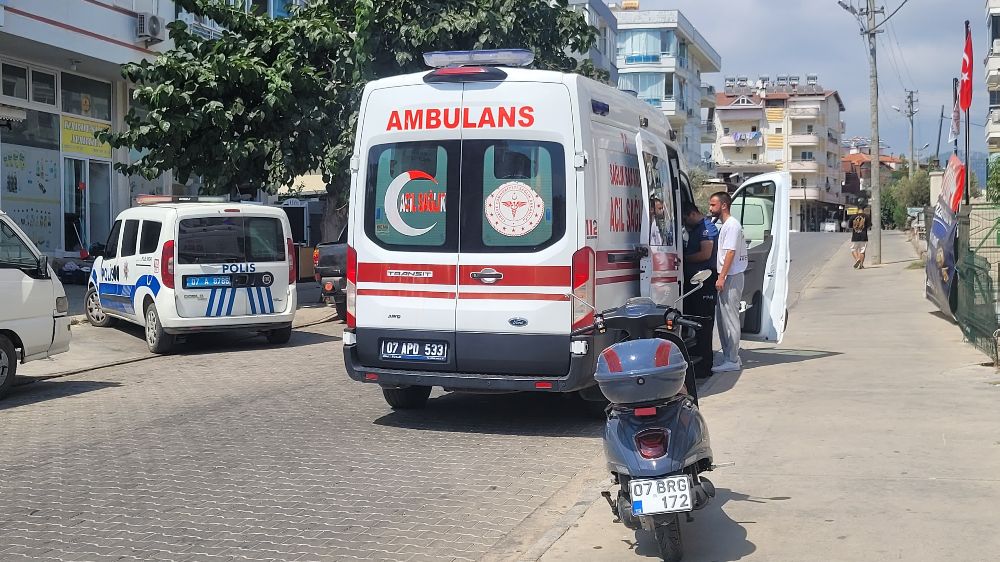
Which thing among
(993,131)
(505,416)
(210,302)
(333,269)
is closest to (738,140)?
(993,131)

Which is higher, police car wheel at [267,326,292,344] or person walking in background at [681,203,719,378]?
person walking in background at [681,203,719,378]

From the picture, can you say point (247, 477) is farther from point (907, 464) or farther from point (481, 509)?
point (907, 464)

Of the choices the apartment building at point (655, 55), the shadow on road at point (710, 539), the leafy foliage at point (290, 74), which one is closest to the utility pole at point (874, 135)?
the leafy foliage at point (290, 74)

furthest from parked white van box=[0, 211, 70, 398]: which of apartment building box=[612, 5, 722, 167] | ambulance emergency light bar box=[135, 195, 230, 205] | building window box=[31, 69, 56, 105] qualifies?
apartment building box=[612, 5, 722, 167]

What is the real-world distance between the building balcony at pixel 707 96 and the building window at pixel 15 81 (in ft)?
258

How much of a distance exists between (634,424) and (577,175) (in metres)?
3.47

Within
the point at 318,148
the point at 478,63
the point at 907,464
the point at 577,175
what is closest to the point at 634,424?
the point at 907,464

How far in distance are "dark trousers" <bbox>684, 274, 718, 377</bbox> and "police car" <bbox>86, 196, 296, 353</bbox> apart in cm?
591

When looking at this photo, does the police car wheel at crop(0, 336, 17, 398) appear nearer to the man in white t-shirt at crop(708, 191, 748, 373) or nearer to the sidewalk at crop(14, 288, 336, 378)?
the sidewalk at crop(14, 288, 336, 378)

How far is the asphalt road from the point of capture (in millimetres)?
6139

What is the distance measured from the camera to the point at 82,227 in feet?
80.5

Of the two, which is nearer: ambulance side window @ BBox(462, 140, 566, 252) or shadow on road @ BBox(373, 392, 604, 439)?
ambulance side window @ BBox(462, 140, 566, 252)

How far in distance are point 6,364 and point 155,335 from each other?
12.6 feet

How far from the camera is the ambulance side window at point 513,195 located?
8781mm
